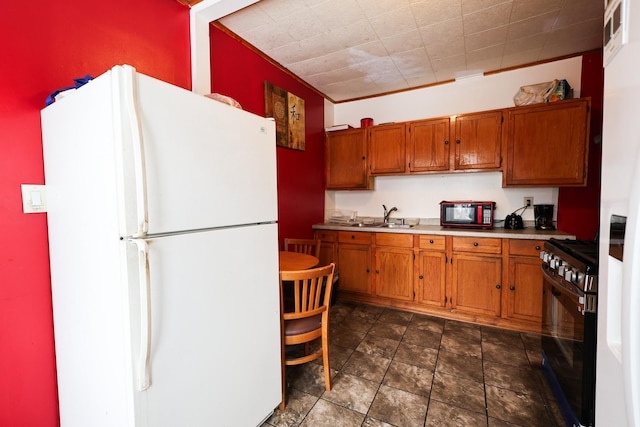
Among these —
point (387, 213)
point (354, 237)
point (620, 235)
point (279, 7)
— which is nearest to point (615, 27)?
point (620, 235)

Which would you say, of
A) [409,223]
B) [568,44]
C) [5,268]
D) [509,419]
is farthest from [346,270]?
[568,44]

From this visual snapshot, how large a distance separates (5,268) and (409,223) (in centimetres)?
337

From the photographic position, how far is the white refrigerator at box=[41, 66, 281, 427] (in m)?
0.90

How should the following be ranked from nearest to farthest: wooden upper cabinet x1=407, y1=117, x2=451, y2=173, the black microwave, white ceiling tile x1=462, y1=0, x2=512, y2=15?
white ceiling tile x1=462, y1=0, x2=512, y2=15 < the black microwave < wooden upper cabinet x1=407, y1=117, x2=451, y2=173

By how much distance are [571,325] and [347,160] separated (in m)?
2.69

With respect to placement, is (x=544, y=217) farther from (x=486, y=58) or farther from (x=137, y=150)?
(x=137, y=150)

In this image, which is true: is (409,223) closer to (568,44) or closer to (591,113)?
(591,113)

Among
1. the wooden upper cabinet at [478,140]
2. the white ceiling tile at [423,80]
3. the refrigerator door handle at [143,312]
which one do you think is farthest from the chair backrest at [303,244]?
the white ceiling tile at [423,80]

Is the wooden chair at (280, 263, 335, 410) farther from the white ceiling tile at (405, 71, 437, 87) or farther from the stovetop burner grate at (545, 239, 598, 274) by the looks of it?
the white ceiling tile at (405, 71, 437, 87)

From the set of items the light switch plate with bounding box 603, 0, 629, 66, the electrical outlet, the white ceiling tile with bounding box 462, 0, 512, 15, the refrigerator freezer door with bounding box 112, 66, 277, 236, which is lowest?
the electrical outlet

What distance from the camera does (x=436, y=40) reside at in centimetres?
232

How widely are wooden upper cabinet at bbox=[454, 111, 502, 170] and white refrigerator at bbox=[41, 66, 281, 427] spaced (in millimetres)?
2415

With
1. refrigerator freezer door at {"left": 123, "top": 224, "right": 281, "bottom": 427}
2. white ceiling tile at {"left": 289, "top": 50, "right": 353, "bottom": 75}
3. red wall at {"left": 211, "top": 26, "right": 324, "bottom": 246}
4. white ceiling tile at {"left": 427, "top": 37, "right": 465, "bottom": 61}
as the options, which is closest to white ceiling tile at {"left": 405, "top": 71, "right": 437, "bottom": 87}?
white ceiling tile at {"left": 427, "top": 37, "right": 465, "bottom": 61}

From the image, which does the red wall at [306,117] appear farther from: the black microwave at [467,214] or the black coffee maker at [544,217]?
the black coffee maker at [544,217]
